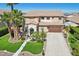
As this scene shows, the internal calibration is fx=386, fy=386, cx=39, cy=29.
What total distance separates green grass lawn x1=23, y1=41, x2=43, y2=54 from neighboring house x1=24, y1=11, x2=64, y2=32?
0.34m

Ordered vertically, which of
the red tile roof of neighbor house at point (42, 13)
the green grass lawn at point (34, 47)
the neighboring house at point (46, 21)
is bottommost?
the green grass lawn at point (34, 47)

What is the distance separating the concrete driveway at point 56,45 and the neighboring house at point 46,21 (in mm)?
148

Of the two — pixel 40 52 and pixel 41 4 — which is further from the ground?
pixel 41 4

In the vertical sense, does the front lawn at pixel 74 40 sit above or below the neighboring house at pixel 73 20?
below

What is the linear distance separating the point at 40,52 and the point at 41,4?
1150mm

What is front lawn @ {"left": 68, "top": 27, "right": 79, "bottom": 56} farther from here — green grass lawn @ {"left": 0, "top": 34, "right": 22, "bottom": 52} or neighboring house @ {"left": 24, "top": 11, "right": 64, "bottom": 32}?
green grass lawn @ {"left": 0, "top": 34, "right": 22, "bottom": 52}

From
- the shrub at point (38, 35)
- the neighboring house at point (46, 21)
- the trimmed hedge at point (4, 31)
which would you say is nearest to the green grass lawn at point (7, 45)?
the trimmed hedge at point (4, 31)

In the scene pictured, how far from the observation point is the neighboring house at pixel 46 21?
9.13 meters

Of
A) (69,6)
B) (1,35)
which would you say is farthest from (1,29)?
(69,6)

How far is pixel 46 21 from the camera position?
9188mm

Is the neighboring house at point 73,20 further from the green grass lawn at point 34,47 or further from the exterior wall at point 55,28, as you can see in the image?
the green grass lawn at point 34,47

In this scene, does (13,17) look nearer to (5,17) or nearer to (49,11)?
(5,17)

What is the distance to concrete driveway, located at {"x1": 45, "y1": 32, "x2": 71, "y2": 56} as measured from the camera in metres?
9.06

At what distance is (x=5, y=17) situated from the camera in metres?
9.04
